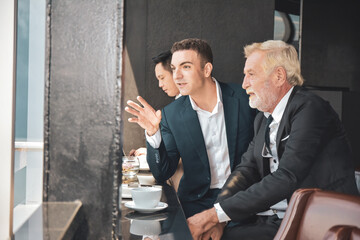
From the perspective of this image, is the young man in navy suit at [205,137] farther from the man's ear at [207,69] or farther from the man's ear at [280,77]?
the man's ear at [280,77]

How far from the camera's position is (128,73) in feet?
13.0

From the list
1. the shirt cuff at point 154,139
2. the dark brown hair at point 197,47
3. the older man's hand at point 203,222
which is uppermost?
the dark brown hair at point 197,47

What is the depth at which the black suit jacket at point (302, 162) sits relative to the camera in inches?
82.8

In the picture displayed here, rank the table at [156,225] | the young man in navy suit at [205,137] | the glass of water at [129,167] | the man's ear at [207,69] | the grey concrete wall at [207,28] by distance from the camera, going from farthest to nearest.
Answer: the grey concrete wall at [207,28] < the man's ear at [207,69] < the young man in navy suit at [205,137] < the glass of water at [129,167] < the table at [156,225]

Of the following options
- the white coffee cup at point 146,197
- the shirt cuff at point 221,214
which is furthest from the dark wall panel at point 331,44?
the white coffee cup at point 146,197

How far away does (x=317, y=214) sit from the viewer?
1.33 meters

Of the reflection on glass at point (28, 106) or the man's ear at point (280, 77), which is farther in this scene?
the man's ear at point (280, 77)

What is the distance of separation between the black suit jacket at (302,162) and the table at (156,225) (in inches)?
17.0

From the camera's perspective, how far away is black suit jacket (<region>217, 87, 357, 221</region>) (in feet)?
6.90

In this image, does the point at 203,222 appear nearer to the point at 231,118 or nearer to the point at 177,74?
the point at 231,118

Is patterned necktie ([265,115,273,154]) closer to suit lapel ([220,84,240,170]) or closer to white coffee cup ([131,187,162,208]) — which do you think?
suit lapel ([220,84,240,170])

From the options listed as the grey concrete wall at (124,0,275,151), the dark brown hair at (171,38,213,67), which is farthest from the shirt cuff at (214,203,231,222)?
the grey concrete wall at (124,0,275,151)

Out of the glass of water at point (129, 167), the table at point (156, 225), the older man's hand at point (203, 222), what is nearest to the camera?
the table at point (156, 225)

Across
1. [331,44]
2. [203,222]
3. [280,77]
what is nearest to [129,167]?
[203,222]
